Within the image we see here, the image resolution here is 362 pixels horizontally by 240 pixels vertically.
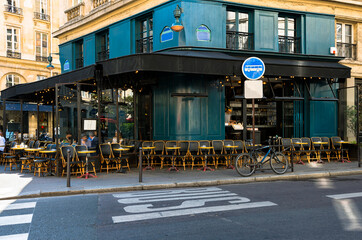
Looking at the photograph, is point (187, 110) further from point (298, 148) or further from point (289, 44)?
point (289, 44)

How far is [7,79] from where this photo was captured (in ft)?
96.7

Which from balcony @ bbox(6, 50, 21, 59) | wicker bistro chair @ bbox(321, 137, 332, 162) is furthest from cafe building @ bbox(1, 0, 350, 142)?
balcony @ bbox(6, 50, 21, 59)

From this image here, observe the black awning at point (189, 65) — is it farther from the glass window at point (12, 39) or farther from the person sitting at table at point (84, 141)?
the glass window at point (12, 39)

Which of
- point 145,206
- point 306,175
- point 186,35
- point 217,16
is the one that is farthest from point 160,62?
point 306,175

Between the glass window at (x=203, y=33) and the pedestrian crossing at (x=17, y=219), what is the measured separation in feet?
27.8

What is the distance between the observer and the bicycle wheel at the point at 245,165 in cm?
973

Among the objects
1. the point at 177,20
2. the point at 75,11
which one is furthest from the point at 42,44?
the point at 177,20

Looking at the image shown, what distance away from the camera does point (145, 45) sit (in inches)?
556

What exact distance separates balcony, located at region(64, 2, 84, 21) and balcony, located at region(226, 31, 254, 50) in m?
9.31

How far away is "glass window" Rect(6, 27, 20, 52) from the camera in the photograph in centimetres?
2980

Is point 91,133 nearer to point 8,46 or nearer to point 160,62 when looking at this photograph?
point 160,62

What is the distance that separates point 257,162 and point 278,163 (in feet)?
2.43

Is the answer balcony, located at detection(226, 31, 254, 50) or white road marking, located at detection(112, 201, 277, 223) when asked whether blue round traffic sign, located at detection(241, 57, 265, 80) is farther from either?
white road marking, located at detection(112, 201, 277, 223)

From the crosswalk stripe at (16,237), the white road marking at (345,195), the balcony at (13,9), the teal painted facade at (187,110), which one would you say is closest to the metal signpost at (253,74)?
the teal painted facade at (187,110)
